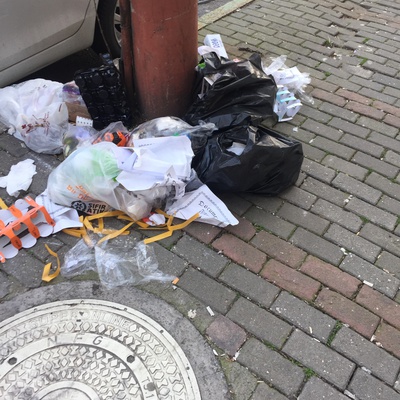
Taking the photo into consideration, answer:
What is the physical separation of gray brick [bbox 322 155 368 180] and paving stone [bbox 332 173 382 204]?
0.19ft

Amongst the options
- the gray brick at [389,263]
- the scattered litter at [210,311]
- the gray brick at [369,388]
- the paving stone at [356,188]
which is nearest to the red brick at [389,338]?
the gray brick at [369,388]

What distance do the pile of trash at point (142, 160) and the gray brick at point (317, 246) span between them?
367 millimetres

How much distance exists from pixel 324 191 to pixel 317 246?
52 cm

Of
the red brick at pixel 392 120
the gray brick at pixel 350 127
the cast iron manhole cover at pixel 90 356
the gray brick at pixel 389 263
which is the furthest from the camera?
the red brick at pixel 392 120

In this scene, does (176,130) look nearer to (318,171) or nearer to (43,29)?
(318,171)

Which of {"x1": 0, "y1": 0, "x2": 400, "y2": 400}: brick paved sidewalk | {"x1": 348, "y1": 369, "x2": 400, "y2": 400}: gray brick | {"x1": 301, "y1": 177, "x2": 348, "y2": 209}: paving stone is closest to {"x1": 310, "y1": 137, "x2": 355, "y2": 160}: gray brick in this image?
{"x1": 0, "y1": 0, "x2": 400, "y2": 400}: brick paved sidewalk

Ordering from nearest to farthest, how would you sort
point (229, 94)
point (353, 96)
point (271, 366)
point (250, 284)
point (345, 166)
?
1. point (271, 366)
2. point (250, 284)
3. point (229, 94)
4. point (345, 166)
5. point (353, 96)

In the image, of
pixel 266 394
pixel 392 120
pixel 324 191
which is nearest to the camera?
pixel 266 394

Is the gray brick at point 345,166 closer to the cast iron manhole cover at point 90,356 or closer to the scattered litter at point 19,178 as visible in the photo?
the cast iron manhole cover at point 90,356

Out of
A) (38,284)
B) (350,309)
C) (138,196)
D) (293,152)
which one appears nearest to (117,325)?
(38,284)

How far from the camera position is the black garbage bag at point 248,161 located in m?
2.65

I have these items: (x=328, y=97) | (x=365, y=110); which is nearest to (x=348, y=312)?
(x=365, y=110)

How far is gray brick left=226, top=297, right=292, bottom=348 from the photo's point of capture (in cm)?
217

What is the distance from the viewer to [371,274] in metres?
2.49
